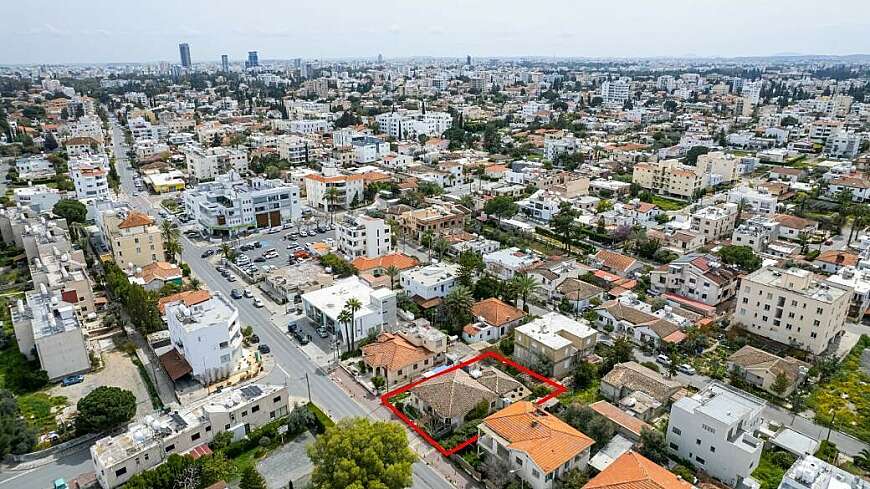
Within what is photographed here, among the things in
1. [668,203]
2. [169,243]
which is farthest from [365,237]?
[668,203]

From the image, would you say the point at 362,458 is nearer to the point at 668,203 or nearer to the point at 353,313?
the point at 353,313

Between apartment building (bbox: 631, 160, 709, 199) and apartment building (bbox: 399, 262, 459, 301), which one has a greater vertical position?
apartment building (bbox: 631, 160, 709, 199)

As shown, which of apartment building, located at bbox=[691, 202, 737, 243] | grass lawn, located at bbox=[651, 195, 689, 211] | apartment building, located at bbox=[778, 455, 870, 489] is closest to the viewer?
apartment building, located at bbox=[778, 455, 870, 489]

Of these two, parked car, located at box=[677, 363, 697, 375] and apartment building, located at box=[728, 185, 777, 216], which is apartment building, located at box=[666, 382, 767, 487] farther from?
apartment building, located at box=[728, 185, 777, 216]

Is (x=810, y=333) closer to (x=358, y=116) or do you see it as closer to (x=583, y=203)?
(x=583, y=203)

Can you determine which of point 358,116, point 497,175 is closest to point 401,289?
point 497,175

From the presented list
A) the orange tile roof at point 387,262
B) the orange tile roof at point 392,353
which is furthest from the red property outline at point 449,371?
the orange tile roof at point 387,262

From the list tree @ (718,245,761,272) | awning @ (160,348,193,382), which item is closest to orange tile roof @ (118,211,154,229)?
awning @ (160,348,193,382)
